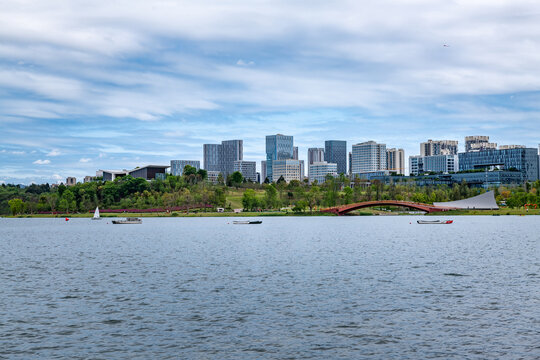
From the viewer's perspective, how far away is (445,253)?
266 ft

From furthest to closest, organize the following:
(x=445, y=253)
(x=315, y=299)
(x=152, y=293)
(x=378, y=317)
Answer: (x=445, y=253) < (x=152, y=293) < (x=315, y=299) < (x=378, y=317)

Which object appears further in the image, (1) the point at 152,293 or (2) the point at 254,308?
(1) the point at 152,293

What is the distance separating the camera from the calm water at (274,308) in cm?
3000

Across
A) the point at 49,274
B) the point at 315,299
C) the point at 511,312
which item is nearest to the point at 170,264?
the point at 49,274

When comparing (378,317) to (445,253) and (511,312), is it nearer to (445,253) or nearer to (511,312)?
(511,312)

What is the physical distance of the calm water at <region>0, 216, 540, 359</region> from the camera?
3000 centimetres

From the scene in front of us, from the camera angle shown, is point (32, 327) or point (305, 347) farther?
point (32, 327)

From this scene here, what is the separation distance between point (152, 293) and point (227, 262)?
2409 cm

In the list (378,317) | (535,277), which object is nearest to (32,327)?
(378,317)

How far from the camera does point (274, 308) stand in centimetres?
3994

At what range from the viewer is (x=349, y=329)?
33.8 metres

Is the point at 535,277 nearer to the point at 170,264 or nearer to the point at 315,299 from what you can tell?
the point at 315,299

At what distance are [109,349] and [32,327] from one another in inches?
323

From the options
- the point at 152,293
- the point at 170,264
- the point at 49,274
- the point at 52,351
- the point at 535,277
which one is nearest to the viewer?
the point at 52,351
